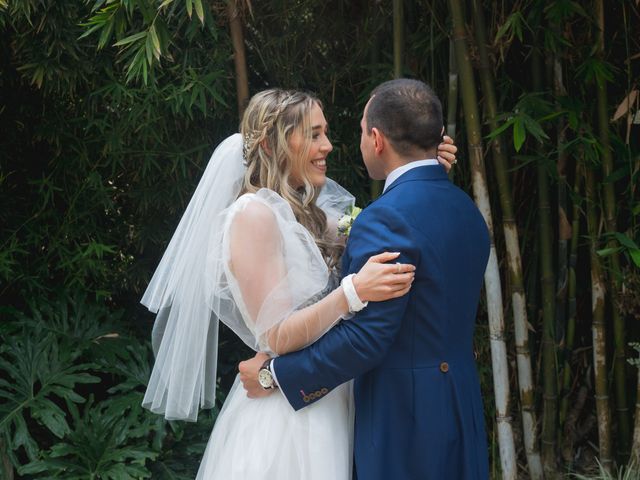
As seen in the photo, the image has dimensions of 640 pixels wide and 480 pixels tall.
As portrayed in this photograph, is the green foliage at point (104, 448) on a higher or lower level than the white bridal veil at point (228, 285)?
lower

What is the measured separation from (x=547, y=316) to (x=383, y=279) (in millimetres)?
1748

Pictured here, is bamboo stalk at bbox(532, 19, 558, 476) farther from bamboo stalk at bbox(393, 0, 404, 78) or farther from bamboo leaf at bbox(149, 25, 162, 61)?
bamboo leaf at bbox(149, 25, 162, 61)

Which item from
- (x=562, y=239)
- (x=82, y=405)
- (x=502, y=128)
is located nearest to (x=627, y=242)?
(x=562, y=239)

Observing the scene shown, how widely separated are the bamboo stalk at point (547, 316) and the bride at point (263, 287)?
3.93 feet

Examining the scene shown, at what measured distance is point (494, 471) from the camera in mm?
3553

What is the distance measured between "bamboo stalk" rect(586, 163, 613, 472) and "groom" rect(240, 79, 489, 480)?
4.39ft

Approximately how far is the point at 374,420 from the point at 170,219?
6.91 ft

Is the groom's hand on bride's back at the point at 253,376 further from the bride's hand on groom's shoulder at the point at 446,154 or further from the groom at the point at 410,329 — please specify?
the bride's hand on groom's shoulder at the point at 446,154

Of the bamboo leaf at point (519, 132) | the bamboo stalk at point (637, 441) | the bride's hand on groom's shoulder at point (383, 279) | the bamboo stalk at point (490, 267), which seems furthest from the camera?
the bamboo stalk at point (637, 441)

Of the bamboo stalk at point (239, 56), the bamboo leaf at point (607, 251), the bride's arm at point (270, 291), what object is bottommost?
the bamboo leaf at point (607, 251)

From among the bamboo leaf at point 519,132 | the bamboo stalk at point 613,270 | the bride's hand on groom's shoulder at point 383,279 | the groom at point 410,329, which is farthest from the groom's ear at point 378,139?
the bamboo stalk at point 613,270

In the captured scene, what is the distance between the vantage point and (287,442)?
2.07 meters

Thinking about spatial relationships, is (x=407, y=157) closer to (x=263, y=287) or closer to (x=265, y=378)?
(x=263, y=287)

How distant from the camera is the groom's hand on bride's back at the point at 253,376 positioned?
2.10m
